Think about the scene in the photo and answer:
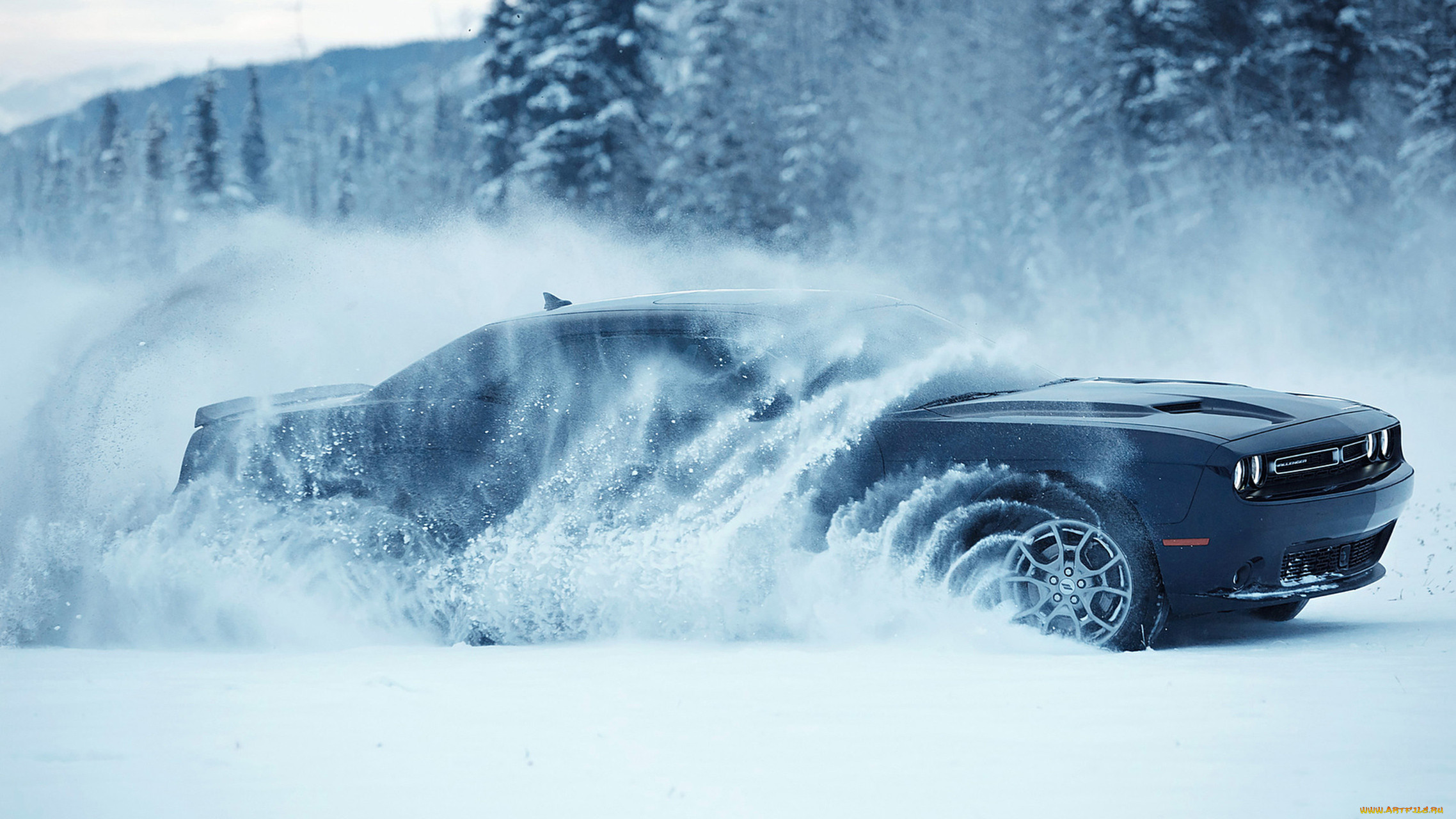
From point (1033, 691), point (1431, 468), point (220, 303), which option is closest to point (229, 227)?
point (220, 303)

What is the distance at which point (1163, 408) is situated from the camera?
4586 mm

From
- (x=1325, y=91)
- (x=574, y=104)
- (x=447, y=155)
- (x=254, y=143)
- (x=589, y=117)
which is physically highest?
(x=254, y=143)

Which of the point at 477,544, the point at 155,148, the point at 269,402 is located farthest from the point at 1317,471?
the point at 155,148

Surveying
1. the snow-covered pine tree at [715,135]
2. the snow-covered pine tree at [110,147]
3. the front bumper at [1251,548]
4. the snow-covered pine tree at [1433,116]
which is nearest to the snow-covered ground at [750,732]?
the front bumper at [1251,548]

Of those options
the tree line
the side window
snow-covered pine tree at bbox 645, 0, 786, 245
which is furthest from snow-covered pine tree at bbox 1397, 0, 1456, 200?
the side window

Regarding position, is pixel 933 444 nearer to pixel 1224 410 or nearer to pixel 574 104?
pixel 1224 410

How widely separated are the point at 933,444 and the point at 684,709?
1.51 m

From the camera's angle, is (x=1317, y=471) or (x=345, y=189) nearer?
(x=1317, y=471)

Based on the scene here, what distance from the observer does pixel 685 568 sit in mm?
4742

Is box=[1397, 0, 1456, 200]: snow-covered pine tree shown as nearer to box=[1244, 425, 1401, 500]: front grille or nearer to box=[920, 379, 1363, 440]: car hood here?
Answer: box=[920, 379, 1363, 440]: car hood

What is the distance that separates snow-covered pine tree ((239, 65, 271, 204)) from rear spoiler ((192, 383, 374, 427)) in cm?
6227

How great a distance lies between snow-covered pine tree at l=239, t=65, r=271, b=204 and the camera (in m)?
63.6

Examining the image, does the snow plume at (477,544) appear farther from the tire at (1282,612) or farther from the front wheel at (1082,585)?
the tire at (1282,612)

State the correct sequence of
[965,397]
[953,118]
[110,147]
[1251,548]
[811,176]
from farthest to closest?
[110,147], [953,118], [811,176], [965,397], [1251,548]
